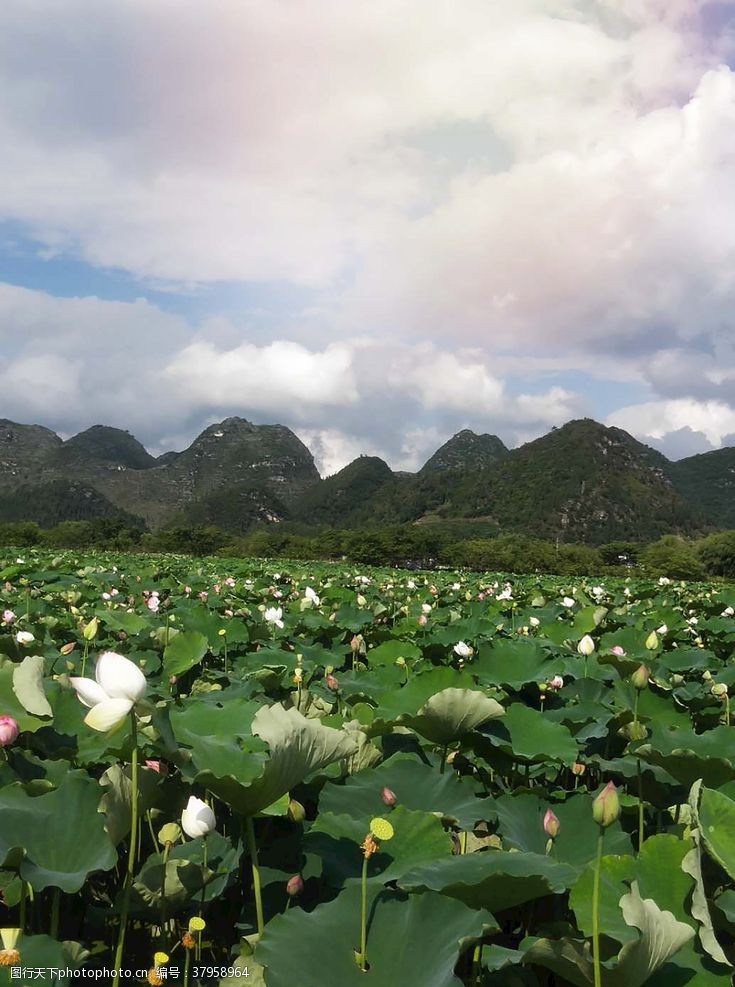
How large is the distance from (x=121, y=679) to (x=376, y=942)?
0.62 m

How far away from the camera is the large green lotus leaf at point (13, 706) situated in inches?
72.8

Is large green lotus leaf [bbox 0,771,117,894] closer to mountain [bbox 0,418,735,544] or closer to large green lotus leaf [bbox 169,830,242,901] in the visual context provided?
large green lotus leaf [bbox 169,830,242,901]

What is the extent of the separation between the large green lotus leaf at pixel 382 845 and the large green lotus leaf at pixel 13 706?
92 cm

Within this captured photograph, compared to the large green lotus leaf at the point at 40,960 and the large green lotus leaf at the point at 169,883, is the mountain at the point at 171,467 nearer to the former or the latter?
the large green lotus leaf at the point at 169,883

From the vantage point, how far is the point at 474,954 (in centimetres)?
118

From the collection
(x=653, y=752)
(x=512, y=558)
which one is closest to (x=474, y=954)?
(x=653, y=752)

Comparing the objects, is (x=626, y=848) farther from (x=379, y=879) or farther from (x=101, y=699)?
(x=101, y=699)

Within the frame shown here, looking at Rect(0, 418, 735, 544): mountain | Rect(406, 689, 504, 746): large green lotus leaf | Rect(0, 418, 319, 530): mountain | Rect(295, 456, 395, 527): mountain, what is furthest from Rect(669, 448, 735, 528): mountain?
Rect(406, 689, 504, 746): large green lotus leaf

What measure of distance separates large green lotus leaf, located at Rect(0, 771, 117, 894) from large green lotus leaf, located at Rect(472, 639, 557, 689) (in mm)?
1701

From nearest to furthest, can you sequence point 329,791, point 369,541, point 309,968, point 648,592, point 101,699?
1. point 309,968
2. point 101,699
3. point 329,791
4. point 648,592
5. point 369,541

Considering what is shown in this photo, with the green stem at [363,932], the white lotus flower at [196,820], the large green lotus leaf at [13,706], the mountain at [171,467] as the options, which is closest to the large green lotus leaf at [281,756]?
the white lotus flower at [196,820]

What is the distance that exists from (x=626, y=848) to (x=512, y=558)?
3478cm

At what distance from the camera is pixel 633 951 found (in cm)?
94

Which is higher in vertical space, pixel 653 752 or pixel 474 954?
pixel 653 752
